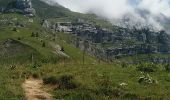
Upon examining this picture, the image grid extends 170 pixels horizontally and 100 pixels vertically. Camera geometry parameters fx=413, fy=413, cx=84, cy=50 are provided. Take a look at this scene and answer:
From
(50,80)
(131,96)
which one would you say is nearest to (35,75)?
(50,80)

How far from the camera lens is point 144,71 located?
36875 mm

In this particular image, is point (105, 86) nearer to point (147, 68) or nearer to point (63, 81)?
point (63, 81)

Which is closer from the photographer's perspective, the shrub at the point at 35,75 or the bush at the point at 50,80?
the bush at the point at 50,80

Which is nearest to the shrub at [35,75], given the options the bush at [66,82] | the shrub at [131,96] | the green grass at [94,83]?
the green grass at [94,83]

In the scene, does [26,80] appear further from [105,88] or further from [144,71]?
[144,71]

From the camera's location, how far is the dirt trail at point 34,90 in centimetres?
2781

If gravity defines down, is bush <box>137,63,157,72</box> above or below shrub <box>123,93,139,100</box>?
above

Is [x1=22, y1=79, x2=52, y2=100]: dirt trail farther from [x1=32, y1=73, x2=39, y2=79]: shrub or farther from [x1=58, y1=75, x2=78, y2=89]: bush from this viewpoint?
[x1=58, y1=75, x2=78, y2=89]: bush

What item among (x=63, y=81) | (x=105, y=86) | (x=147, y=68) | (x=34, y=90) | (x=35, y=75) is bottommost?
(x=34, y=90)

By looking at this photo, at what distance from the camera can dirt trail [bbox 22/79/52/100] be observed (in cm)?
2781

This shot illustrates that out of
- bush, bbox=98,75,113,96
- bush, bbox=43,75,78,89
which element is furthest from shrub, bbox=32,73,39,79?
bush, bbox=98,75,113,96

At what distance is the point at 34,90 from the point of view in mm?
30328

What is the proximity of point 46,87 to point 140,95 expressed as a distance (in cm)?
793

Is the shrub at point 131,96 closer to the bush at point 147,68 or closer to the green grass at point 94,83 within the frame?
the green grass at point 94,83
